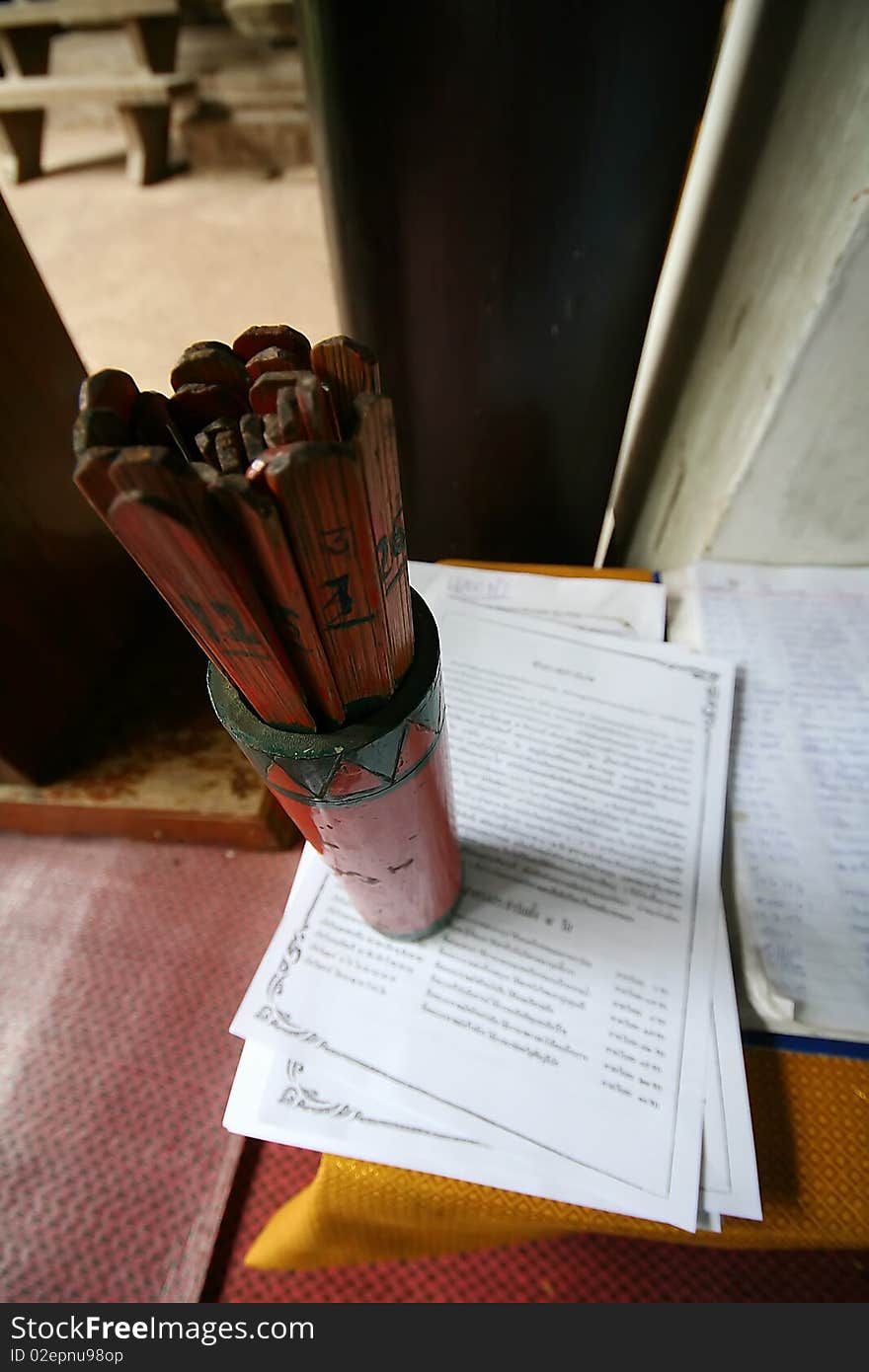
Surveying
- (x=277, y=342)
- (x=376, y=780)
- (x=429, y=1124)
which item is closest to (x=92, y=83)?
(x=277, y=342)

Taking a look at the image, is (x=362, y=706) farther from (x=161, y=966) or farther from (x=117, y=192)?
(x=117, y=192)

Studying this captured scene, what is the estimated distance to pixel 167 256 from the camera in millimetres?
2016

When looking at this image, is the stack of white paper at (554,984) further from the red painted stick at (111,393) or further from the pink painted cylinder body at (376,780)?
the red painted stick at (111,393)

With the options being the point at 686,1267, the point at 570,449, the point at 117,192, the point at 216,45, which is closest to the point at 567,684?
the point at 570,449

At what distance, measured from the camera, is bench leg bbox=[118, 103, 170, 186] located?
2.31m

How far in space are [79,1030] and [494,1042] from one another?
57 centimetres

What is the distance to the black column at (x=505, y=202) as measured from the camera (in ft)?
1.41

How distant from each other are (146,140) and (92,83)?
0.21 metres

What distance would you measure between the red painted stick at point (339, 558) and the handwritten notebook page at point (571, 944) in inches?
10.2

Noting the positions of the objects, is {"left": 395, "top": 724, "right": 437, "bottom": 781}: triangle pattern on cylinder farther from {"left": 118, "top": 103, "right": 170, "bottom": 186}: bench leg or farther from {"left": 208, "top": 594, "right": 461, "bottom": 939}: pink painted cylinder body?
{"left": 118, "top": 103, "right": 170, "bottom": 186}: bench leg

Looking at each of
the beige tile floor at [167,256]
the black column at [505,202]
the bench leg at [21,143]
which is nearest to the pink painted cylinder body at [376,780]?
the black column at [505,202]

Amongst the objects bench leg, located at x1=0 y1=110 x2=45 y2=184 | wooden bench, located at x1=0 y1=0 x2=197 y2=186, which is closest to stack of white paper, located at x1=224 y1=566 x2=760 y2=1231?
wooden bench, located at x1=0 y1=0 x2=197 y2=186

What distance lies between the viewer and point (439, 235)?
1.74 feet

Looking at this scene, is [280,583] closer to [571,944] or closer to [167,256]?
[571,944]
